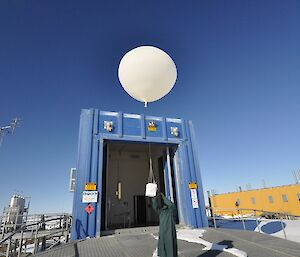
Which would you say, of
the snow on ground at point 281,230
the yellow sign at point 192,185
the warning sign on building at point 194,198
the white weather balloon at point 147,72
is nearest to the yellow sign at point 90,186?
the white weather balloon at point 147,72

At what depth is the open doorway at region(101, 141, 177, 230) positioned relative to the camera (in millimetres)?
12797

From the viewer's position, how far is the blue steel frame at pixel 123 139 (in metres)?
7.52

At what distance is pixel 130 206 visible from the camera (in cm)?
1360

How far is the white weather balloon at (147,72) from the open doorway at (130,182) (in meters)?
6.73

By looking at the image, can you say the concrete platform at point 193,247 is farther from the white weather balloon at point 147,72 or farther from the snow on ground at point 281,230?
the white weather balloon at point 147,72

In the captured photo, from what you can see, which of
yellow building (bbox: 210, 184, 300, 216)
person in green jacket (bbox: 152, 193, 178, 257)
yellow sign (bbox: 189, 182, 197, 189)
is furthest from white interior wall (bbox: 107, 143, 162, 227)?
yellow building (bbox: 210, 184, 300, 216)

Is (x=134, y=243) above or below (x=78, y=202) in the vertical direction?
below

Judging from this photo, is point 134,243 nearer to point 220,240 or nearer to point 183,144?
point 220,240

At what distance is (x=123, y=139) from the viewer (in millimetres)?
9281

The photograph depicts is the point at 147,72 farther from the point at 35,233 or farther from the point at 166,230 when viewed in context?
the point at 35,233

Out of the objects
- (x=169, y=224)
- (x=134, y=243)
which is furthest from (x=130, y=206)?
(x=169, y=224)

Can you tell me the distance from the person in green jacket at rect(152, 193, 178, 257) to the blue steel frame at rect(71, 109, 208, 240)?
4.70m

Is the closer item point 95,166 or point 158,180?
point 95,166

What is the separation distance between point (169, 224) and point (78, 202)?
16.8 feet
